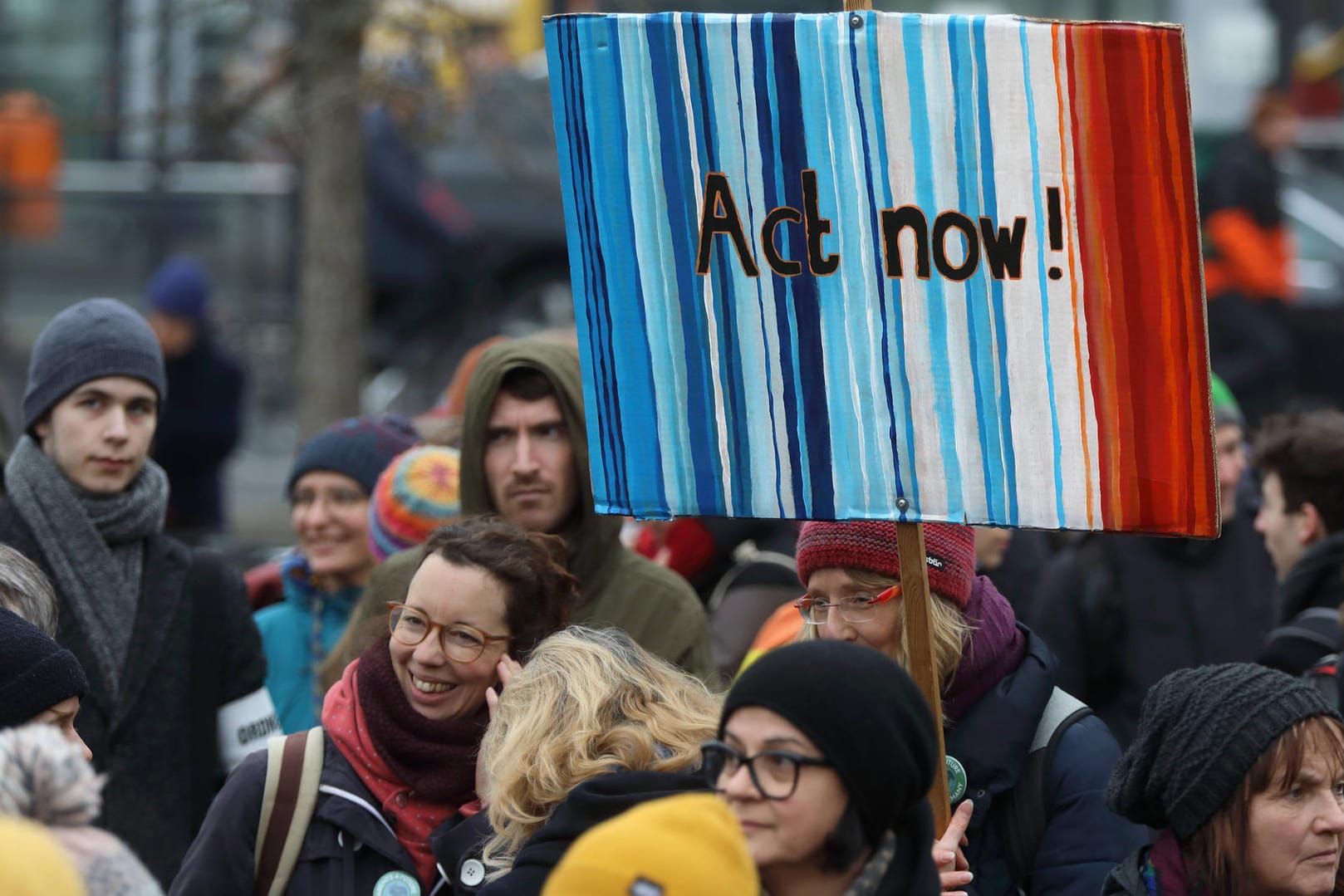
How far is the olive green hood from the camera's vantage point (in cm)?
466

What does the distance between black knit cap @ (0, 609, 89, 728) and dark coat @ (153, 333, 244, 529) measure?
549cm

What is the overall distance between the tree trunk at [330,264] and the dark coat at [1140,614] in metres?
4.86

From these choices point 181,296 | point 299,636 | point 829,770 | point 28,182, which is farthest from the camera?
point 28,182

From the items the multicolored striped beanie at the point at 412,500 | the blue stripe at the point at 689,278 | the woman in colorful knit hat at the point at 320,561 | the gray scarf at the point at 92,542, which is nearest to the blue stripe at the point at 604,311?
the blue stripe at the point at 689,278

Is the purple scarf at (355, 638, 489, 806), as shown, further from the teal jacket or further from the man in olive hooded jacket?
the teal jacket

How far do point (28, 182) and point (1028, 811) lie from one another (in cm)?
1178

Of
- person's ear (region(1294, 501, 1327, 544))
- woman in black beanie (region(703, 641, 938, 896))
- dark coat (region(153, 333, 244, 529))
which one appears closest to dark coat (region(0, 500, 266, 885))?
woman in black beanie (region(703, 641, 938, 896))

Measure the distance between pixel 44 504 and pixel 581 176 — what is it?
1715mm

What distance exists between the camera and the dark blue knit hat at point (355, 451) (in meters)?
5.59

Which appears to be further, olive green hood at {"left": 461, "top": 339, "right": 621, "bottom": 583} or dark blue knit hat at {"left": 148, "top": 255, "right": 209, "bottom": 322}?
dark blue knit hat at {"left": 148, "top": 255, "right": 209, "bottom": 322}

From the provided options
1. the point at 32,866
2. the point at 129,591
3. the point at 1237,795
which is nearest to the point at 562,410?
the point at 129,591

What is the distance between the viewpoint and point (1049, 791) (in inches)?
135

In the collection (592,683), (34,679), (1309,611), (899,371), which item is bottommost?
(1309,611)

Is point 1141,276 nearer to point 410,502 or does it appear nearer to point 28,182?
point 410,502
